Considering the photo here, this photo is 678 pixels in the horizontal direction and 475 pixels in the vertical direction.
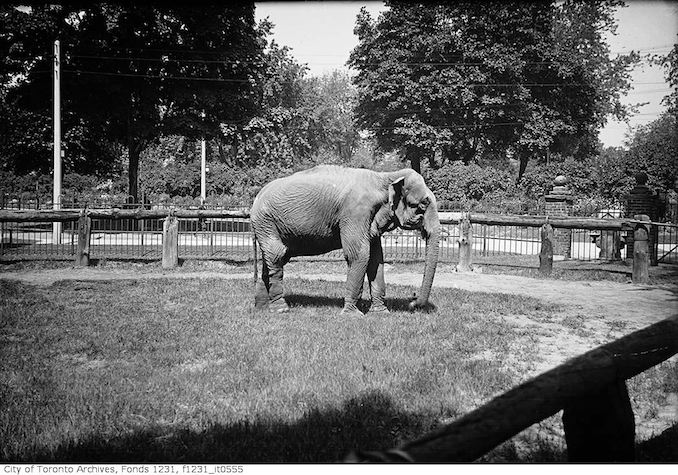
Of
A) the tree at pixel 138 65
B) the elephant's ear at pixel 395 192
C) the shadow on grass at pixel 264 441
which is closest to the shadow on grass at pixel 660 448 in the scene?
the shadow on grass at pixel 264 441

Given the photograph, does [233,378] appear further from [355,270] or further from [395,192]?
[395,192]

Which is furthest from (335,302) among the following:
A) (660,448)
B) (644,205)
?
(644,205)

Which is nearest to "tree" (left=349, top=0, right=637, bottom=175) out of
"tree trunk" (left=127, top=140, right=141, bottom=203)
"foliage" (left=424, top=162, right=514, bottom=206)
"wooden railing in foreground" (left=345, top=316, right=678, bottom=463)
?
"foliage" (left=424, top=162, right=514, bottom=206)

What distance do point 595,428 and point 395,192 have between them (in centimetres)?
512

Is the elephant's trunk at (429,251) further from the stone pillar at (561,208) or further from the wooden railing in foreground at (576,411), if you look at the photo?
the stone pillar at (561,208)

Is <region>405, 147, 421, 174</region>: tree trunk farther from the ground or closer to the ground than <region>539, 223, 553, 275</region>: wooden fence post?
farther from the ground

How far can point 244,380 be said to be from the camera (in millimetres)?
4488

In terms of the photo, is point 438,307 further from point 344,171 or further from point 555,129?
point 555,129

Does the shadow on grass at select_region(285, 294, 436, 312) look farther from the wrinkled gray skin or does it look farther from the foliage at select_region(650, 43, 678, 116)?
the foliage at select_region(650, 43, 678, 116)

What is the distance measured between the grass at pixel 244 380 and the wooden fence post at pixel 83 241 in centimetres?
534

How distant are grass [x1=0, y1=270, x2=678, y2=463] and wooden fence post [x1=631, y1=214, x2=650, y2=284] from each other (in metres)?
5.05

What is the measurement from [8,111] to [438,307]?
25.2 metres

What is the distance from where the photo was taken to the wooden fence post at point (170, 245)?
524 inches

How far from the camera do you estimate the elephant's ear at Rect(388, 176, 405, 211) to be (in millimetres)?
7305
